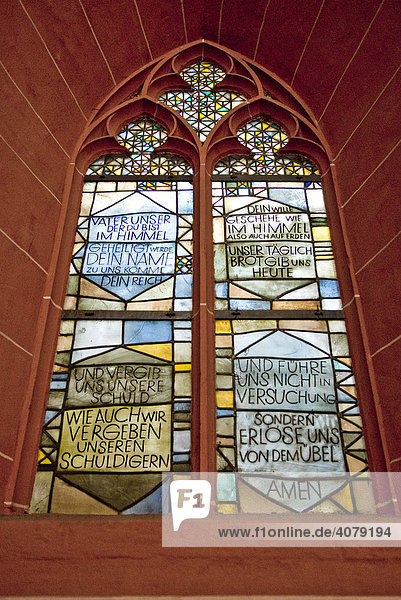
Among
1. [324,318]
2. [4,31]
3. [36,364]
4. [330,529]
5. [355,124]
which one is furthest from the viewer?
[355,124]

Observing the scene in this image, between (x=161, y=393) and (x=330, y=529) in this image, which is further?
(x=161, y=393)

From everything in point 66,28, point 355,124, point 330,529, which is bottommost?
point 330,529

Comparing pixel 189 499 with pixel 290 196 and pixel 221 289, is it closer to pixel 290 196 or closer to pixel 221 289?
pixel 221 289

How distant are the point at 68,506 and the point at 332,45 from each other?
362cm

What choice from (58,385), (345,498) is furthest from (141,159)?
(345,498)

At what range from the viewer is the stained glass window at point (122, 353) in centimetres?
299

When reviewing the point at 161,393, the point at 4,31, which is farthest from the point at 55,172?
the point at 161,393

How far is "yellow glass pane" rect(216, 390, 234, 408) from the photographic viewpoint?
323cm

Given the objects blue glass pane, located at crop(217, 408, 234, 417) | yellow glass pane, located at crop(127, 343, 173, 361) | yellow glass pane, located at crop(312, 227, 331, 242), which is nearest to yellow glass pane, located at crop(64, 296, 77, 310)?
yellow glass pane, located at crop(127, 343, 173, 361)

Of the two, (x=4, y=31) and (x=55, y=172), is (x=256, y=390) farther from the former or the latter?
(x=4, y=31)

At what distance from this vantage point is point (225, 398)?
3.26 meters

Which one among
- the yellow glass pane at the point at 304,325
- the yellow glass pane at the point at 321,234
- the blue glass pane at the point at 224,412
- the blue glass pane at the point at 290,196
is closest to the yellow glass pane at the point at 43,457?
the blue glass pane at the point at 224,412

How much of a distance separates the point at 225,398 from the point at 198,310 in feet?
1.76

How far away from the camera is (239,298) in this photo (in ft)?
12.1
